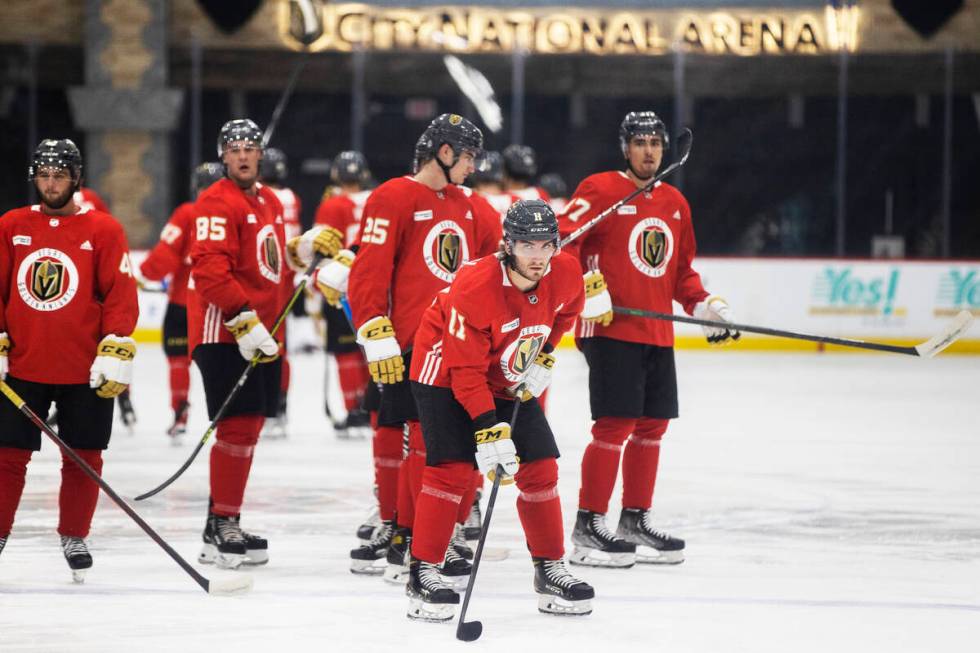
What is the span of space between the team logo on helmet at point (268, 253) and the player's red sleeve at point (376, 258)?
423 millimetres

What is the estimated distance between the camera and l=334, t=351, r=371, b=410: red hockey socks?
771 centimetres

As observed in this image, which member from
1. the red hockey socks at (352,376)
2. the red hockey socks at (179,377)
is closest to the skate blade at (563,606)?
the red hockey socks at (352,376)

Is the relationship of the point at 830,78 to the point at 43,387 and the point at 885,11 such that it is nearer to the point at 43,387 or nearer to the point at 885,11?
the point at 885,11

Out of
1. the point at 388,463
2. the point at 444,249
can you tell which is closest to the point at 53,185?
the point at 444,249

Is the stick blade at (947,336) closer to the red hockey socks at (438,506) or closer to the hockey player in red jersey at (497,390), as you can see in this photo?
the hockey player in red jersey at (497,390)

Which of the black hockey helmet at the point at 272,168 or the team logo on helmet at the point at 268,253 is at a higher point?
the black hockey helmet at the point at 272,168

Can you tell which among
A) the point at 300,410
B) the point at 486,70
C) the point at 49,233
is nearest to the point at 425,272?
the point at 49,233

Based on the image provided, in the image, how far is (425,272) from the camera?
4504 mm

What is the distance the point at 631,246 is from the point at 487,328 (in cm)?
118

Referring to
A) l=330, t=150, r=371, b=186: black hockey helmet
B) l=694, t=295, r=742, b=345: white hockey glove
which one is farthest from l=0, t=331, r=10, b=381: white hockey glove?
l=330, t=150, r=371, b=186: black hockey helmet

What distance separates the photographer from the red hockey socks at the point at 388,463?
4625mm

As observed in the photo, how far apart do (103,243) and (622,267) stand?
1.63 metres

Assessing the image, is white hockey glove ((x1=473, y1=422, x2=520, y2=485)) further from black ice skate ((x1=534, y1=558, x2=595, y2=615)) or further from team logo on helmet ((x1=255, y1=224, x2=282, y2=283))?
team logo on helmet ((x1=255, y1=224, x2=282, y2=283))

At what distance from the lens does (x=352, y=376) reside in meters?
7.77
